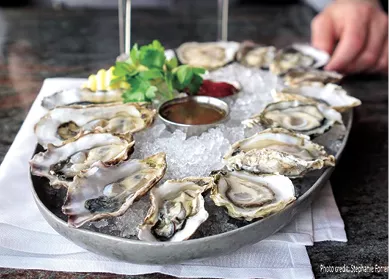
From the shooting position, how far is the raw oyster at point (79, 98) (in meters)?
1.17

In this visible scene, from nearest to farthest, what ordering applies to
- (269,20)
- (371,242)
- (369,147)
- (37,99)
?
1. (371,242)
2. (369,147)
3. (37,99)
4. (269,20)

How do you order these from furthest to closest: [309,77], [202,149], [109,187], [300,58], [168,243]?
1. [300,58]
2. [309,77]
3. [202,149]
4. [109,187]
5. [168,243]

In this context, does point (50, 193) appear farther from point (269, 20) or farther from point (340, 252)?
point (269, 20)

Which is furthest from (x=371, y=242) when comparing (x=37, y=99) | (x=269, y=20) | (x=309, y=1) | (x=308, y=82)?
(x=309, y=1)

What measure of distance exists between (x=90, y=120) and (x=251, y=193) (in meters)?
0.39

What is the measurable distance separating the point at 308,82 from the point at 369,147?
0.69 feet

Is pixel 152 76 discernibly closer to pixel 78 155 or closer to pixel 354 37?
pixel 78 155

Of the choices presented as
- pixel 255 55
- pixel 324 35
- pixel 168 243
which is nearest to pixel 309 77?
pixel 255 55

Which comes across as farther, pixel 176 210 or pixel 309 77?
pixel 309 77

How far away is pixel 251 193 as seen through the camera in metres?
0.84

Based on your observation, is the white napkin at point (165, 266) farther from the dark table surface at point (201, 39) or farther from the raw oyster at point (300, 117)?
the raw oyster at point (300, 117)

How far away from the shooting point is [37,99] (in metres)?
1.34

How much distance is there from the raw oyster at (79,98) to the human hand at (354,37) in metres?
0.67

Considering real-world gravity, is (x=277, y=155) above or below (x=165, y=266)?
above
